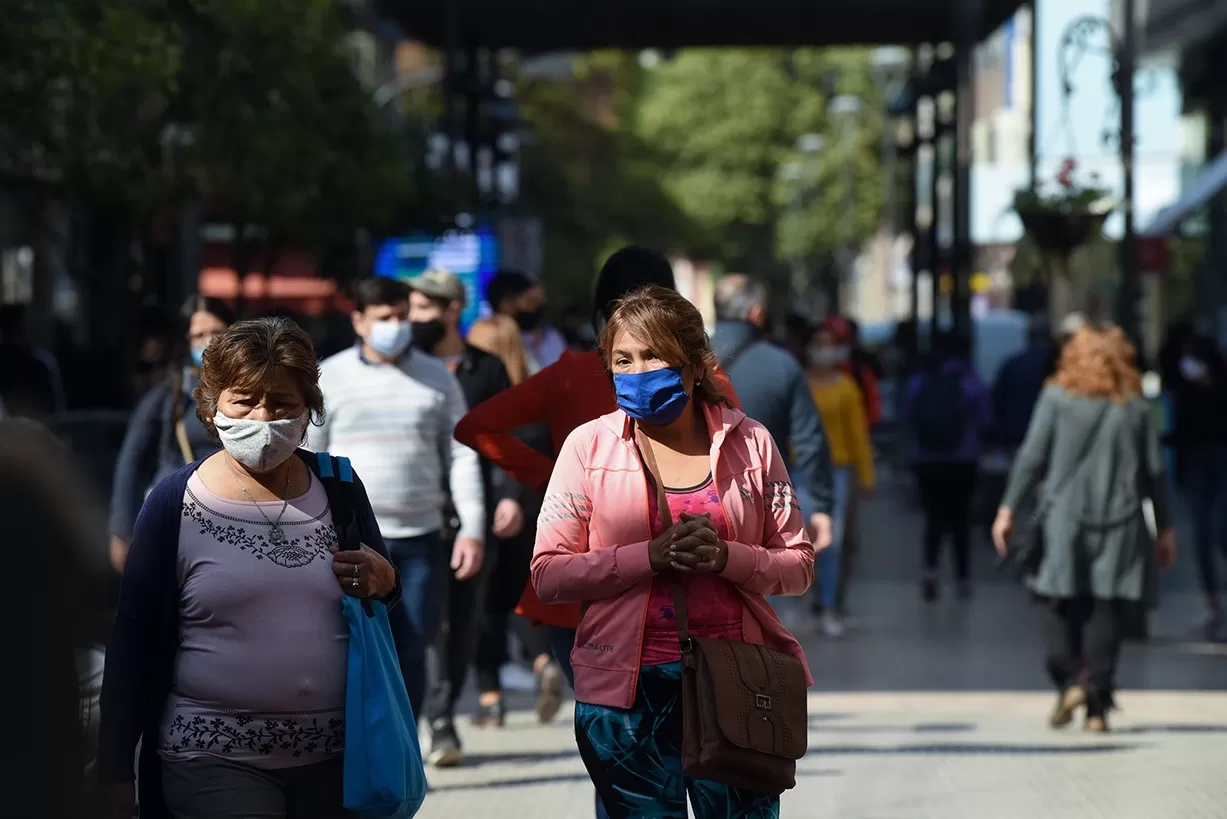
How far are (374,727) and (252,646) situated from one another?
286mm

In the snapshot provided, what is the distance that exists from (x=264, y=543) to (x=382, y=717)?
0.41 meters

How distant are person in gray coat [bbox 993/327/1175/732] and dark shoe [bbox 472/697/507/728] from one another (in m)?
2.35

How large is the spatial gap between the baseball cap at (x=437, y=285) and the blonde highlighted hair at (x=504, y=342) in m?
0.76

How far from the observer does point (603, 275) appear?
5.79m

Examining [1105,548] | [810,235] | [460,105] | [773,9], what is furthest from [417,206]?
[810,235]

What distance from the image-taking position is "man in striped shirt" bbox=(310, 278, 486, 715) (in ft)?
24.7

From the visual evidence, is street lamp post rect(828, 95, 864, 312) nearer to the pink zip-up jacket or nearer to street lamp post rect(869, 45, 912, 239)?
street lamp post rect(869, 45, 912, 239)

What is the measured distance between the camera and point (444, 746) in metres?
8.60

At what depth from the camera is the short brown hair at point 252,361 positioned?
430cm

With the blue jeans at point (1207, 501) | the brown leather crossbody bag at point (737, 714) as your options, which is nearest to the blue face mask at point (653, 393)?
the brown leather crossbody bag at point (737, 714)

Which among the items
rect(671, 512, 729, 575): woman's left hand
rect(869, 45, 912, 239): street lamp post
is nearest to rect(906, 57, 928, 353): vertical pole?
rect(671, 512, 729, 575): woman's left hand

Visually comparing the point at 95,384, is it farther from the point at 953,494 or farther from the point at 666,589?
the point at 666,589

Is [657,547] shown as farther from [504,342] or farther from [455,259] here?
[455,259]

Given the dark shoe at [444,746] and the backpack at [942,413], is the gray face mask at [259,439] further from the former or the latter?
the backpack at [942,413]
